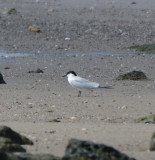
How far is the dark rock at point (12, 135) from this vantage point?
21.6 ft

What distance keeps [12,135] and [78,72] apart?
8.03m

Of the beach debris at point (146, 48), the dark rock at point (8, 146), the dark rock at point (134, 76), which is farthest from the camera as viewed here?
the beach debris at point (146, 48)

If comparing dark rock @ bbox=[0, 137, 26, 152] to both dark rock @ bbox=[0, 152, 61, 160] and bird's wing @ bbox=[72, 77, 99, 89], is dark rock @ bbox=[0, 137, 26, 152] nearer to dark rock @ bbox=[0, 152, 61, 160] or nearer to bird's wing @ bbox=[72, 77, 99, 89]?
dark rock @ bbox=[0, 152, 61, 160]

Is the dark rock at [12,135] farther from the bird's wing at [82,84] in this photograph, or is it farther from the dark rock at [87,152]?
the bird's wing at [82,84]

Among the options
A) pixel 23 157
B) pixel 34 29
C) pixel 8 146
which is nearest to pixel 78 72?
pixel 34 29

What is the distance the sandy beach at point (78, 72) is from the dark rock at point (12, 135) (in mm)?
115

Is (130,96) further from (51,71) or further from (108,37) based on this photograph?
(108,37)

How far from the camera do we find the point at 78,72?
14.6m

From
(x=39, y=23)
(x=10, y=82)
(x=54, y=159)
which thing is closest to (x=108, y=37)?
(x=39, y=23)

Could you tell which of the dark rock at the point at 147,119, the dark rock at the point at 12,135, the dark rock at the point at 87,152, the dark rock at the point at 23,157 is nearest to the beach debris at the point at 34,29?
the dark rock at the point at 147,119

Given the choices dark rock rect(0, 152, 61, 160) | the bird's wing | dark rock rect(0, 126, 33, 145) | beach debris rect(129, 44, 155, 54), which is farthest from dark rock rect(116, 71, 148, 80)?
dark rock rect(0, 152, 61, 160)

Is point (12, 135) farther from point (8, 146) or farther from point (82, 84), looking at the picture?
point (82, 84)

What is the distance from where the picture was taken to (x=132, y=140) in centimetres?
712

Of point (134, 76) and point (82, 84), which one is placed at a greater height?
point (134, 76)
